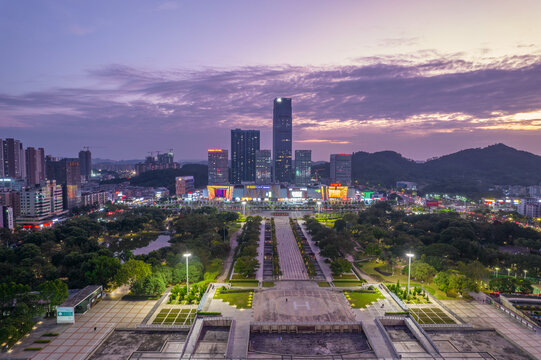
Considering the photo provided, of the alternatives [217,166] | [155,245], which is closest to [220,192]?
[217,166]

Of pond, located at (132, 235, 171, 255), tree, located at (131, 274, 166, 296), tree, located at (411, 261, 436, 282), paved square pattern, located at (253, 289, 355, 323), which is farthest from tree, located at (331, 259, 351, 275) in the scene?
pond, located at (132, 235, 171, 255)

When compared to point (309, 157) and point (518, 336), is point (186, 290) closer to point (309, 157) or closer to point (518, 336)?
point (518, 336)

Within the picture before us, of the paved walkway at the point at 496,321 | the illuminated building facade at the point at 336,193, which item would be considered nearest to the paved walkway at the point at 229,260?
the paved walkway at the point at 496,321

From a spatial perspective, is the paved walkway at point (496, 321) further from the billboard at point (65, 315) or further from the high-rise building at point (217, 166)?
the high-rise building at point (217, 166)

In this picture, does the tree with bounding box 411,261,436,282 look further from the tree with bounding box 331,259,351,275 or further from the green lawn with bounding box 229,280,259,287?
the green lawn with bounding box 229,280,259,287

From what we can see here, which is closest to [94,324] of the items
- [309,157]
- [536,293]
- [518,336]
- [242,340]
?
[242,340]

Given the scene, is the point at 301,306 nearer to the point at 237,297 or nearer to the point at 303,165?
the point at 237,297
